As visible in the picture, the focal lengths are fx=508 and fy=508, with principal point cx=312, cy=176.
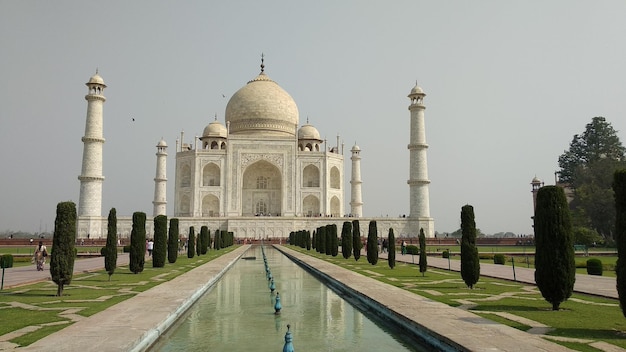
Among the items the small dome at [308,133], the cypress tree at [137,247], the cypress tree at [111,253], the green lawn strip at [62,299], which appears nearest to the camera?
the green lawn strip at [62,299]

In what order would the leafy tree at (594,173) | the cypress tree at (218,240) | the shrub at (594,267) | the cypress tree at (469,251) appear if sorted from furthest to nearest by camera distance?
the leafy tree at (594,173)
the cypress tree at (218,240)
the shrub at (594,267)
the cypress tree at (469,251)

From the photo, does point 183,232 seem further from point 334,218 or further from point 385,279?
point 385,279

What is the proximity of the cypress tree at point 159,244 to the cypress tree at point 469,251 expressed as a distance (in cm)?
866

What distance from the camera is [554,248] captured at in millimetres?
7008

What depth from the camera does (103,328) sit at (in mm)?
5402

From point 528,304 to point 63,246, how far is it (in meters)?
7.61

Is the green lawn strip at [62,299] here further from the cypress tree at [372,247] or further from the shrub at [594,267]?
the shrub at [594,267]

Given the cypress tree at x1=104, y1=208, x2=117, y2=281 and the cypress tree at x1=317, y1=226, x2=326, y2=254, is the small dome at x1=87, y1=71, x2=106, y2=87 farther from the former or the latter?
the cypress tree at x1=104, y1=208, x2=117, y2=281

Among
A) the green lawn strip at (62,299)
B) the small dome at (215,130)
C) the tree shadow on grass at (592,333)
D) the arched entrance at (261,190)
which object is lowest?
the tree shadow on grass at (592,333)

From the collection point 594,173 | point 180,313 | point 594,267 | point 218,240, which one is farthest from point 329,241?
point 594,173

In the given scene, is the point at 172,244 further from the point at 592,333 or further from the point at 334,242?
the point at 592,333

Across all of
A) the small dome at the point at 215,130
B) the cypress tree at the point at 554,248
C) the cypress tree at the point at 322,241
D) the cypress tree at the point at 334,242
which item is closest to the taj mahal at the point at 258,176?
the small dome at the point at 215,130

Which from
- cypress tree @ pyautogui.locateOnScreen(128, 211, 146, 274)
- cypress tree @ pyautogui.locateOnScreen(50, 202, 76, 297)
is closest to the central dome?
cypress tree @ pyautogui.locateOnScreen(128, 211, 146, 274)

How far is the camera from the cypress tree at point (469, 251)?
9344mm
